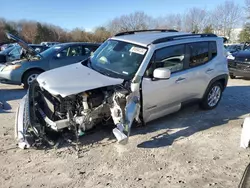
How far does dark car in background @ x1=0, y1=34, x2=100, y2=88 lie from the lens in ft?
26.8

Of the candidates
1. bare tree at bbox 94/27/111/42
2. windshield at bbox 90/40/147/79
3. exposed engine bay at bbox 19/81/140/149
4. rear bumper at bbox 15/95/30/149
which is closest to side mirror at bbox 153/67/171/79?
windshield at bbox 90/40/147/79

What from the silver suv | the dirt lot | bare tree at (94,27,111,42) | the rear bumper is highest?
the silver suv

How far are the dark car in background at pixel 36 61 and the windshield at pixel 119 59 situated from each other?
12.8ft

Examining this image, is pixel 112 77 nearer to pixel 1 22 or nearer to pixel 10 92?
pixel 10 92

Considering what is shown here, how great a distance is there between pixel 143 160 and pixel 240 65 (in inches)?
317

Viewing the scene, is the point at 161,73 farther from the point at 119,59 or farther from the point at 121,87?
the point at 119,59

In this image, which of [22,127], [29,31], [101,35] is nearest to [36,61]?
[22,127]

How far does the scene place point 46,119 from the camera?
407 centimetres

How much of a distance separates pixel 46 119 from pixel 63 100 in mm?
428

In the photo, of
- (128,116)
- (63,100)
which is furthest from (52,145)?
(128,116)

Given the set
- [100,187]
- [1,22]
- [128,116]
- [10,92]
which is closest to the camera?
[100,187]

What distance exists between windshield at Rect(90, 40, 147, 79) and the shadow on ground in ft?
3.98

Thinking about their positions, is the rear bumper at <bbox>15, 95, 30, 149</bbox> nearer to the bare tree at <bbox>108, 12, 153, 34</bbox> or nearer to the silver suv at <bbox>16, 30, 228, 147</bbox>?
the silver suv at <bbox>16, 30, 228, 147</bbox>

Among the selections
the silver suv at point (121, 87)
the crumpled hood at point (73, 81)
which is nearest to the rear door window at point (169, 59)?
the silver suv at point (121, 87)
